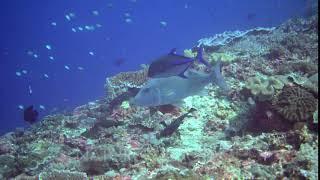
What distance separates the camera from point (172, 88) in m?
7.87

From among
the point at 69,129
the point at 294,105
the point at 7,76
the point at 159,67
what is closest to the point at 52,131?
the point at 69,129

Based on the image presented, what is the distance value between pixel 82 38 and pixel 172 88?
142940 mm

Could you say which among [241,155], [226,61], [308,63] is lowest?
[241,155]

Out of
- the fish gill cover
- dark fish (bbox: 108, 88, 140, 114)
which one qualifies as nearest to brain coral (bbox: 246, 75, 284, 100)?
the fish gill cover

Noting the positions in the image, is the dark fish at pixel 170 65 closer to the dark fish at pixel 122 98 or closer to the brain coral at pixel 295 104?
the brain coral at pixel 295 104

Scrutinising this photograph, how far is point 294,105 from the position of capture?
6.91 metres

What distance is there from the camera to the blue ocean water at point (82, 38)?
104m

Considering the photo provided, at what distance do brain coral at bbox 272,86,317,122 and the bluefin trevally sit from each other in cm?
140

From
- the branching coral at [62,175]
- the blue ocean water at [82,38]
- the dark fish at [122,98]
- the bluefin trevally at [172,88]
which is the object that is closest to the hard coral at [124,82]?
the dark fish at [122,98]

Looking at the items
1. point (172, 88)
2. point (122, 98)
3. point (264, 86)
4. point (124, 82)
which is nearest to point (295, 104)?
point (264, 86)

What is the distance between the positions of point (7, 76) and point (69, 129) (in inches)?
4716

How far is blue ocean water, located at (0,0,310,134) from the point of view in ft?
341

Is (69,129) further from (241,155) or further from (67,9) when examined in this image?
(67,9)

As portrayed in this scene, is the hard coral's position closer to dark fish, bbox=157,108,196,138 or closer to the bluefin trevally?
dark fish, bbox=157,108,196,138
